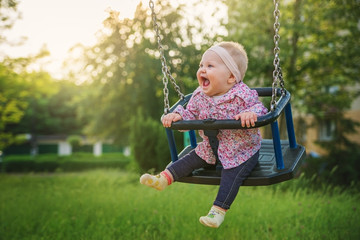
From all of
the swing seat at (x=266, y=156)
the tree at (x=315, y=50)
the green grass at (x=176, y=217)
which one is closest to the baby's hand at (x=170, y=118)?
the swing seat at (x=266, y=156)

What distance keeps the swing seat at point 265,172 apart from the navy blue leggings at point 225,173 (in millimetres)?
40

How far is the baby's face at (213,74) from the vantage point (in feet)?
7.92

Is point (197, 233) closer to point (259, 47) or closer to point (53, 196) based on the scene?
point (53, 196)

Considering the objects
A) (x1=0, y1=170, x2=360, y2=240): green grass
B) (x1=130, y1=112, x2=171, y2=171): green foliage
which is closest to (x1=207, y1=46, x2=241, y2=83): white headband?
(x1=0, y1=170, x2=360, y2=240): green grass

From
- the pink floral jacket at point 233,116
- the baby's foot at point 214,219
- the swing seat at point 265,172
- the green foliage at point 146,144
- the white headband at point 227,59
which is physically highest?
the white headband at point 227,59

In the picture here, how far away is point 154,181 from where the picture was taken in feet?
8.13

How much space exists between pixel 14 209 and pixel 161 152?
5013 millimetres

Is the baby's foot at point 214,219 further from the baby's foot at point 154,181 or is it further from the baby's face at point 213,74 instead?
the baby's face at point 213,74

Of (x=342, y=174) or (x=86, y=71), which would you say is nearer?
(x=342, y=174)

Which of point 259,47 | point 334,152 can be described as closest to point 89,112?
point 259,47

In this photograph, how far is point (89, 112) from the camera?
20.2 m

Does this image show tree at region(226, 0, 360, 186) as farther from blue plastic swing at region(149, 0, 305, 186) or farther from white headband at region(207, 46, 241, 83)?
white headband at region(207, 46, 241, 83)

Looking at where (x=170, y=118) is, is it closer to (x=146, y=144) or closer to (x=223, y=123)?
(x=223, y=123)

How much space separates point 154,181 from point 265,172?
0.73 m
